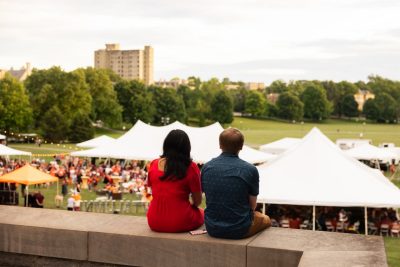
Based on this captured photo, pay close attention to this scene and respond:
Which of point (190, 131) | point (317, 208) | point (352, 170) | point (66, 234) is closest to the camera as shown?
point (66, 234)

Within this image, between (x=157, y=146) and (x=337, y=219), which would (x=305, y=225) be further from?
(x=157, y=146)

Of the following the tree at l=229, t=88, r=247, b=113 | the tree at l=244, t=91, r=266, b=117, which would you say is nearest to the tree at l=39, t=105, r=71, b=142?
the tree at l=244, t=91, r=266, b=117

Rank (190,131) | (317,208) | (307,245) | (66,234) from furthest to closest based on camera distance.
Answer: (190,131) < (317,208) < (66,234) < (307,245)

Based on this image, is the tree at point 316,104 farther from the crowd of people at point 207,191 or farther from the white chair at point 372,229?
the crowd of people at point 207,191

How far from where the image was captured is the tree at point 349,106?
147000 mm

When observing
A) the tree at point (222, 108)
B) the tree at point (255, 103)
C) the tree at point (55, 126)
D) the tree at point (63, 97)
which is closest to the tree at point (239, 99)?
the tree at point (255, 103)

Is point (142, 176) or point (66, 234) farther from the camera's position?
point (142, 176)

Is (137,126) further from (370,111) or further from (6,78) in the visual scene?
(370,111)

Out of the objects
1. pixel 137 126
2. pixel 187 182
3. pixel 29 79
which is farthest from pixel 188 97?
pixel 187 182

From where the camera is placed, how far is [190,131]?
28.5 metres

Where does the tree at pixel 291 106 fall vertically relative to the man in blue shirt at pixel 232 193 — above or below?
below

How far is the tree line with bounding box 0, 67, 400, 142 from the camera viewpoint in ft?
234

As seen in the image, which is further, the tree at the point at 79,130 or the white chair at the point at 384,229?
the tree at the point at 79,130

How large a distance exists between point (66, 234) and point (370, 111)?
144267 mm
